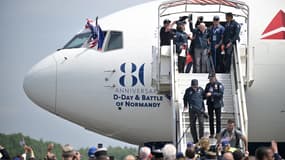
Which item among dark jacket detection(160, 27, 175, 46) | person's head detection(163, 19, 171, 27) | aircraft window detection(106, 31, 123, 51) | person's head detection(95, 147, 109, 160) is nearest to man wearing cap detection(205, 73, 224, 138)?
dark jacket detection(160, 27, 175, 46)

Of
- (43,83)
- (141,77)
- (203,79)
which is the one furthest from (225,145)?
(43,83)

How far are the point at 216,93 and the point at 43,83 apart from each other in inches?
289

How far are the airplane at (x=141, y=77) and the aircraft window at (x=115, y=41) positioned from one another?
0.04m

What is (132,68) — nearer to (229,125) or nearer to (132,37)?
(132,37)

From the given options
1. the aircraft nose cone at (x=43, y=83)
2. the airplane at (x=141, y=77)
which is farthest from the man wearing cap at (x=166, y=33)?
the aircraft nose cone at (x=43, y=83)

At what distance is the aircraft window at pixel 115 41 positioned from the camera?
90.2 feet

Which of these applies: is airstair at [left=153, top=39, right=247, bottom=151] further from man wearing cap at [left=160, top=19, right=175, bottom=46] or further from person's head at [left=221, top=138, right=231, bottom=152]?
person's head at [left=221, top=138, right=231, bottom=152]

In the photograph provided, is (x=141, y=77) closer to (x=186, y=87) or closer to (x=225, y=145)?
(x=186, y=87)

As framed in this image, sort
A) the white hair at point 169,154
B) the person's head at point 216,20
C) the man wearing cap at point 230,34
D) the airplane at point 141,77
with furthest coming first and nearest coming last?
1. the airplane at point 141,77
2. the person's head at point 216,20
3. the man wearing cap at point 230,34
4. the white hair at point 169,154

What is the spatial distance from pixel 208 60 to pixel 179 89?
1.42 meters

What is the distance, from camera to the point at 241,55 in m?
24.8

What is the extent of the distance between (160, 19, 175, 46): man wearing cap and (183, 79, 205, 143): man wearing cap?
2.84 meters

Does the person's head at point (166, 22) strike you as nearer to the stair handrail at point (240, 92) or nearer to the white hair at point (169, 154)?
the stair handrail at point (240, 92)

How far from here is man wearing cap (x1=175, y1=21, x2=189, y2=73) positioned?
81.7 ft
